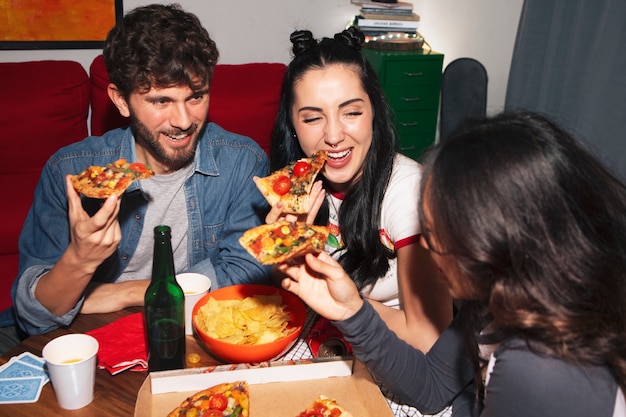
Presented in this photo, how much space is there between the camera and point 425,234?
4.53 feet

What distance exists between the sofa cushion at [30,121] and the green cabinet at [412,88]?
2642 mm

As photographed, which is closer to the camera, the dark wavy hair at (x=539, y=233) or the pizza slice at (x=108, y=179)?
the dark wavy hair at (x=539, y=233)

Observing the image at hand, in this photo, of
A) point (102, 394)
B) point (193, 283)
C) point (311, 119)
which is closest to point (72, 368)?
point (102, 394)

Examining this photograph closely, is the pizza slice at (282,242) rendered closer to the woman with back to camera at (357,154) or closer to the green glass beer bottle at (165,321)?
the green glass beer bottle at (165,321)

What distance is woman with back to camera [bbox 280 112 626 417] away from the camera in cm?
116

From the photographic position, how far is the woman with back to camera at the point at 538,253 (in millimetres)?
1157

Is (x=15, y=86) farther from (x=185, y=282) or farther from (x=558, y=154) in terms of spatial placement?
(x=558, y=154)

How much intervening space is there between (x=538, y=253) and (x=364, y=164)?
3.79 ft

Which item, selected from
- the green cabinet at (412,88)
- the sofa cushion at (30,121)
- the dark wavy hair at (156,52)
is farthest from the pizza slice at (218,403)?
the green cabinet at (412,88)

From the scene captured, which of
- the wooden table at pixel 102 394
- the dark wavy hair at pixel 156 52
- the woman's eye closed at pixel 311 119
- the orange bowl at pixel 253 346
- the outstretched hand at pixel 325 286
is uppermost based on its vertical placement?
the dark wavy hair at pixel 156 52

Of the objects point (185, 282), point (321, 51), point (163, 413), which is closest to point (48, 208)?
point (185, 282)

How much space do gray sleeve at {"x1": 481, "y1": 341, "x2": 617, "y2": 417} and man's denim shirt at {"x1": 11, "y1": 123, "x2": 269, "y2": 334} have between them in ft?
3.52

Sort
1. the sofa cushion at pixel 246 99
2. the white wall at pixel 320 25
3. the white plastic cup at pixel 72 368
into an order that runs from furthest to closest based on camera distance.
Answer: the white wall at pixel 320 25
the sofa cushion at pixel 246 99
the white plastic cup at pixel 72 368

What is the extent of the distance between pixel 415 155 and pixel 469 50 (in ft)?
3.86
